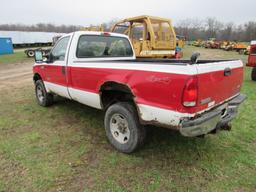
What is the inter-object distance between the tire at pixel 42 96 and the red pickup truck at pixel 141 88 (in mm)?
929

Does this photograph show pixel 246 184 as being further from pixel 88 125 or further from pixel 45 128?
pixel 45 128

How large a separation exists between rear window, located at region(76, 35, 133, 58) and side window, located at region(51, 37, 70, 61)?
434 mm

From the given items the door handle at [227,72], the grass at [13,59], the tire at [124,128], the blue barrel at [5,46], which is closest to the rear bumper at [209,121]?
the door handle at [227,72]

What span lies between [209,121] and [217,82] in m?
0.53

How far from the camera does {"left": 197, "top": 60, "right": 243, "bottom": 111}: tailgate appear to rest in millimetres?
2643

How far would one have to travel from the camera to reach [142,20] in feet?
32.3

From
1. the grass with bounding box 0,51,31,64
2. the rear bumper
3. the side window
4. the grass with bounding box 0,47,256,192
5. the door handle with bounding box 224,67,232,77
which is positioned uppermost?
the side window

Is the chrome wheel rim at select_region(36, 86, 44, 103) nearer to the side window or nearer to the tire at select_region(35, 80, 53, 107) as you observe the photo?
the tire at select_region(35, 80, 53, 107)

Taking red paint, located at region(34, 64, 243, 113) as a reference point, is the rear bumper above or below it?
below

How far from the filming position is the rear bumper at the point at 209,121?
2.66 m

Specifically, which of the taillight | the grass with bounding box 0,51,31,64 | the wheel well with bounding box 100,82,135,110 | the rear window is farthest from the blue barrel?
the taillight

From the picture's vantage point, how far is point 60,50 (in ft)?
16.1

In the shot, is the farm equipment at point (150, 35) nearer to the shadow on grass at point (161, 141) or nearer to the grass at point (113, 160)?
the shadow on grass at point (161, 141)

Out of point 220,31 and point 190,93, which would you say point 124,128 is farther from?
point 220,31
